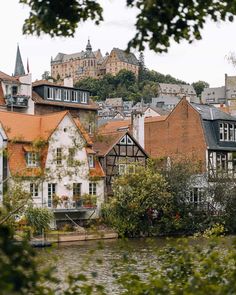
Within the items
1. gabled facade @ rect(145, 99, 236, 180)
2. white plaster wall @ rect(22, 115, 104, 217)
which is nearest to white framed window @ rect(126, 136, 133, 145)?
gabled facade @ rect(145, 99, 236, 180)

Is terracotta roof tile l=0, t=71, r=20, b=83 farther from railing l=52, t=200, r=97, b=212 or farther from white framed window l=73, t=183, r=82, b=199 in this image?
railing l=52, t=200, r=97, b=212

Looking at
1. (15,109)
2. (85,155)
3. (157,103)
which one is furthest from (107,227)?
(157,103)

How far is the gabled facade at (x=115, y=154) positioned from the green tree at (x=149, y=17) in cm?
4609

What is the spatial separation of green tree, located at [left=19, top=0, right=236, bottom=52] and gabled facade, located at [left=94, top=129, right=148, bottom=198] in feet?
151

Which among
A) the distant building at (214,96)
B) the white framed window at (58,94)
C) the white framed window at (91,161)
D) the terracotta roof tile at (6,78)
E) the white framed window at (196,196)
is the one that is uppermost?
the distant building at (214,96)

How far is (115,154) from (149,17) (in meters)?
49.2

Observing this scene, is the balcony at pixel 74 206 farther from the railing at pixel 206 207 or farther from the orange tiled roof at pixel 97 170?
the railing at pixel 206 207

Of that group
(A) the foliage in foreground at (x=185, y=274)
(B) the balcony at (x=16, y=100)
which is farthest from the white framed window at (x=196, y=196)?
(A) the foliage in foreground at (x=185, y=274)

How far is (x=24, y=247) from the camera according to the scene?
613 centimetres

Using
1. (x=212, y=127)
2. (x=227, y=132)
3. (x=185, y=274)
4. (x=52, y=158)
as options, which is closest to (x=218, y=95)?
(x=227, y=132)

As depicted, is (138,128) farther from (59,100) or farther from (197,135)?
(59,100)

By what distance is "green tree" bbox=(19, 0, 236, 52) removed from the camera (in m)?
7.64

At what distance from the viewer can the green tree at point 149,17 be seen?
7637 millimetres

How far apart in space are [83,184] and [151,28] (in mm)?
45775
